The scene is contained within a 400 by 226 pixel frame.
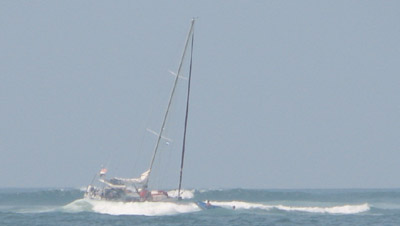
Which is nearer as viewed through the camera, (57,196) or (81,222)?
(81,222)

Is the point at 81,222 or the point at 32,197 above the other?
the point at 32,197

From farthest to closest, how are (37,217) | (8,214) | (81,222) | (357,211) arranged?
(357,211)
(8,214)
(37,217)
(81,222)

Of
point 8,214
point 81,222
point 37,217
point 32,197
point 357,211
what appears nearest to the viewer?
point 81,222

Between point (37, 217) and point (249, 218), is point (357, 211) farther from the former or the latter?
point (37, 217)

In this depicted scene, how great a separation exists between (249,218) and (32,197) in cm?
4160

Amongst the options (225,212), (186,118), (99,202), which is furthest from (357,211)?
(99,202)

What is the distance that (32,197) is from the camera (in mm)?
92375

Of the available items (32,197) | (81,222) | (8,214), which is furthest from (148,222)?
(32,197)

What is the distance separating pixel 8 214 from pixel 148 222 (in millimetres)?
12523

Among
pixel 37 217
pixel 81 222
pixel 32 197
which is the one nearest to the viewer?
pixel 81 222

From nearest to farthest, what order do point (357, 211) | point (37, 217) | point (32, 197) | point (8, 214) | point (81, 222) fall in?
point (81, 222), point (37, 217), point (8, 214), point (357, 211), point (32, 197)

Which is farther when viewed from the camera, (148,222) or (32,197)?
(32,197)

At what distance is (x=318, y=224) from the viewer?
50.9 metres

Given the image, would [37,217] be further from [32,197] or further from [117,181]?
[32,197]
